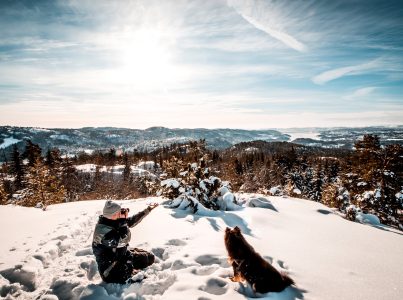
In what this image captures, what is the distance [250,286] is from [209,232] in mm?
3165

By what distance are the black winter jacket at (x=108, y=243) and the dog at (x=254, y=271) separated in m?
1.98

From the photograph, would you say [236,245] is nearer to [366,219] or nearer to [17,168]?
[366,219]

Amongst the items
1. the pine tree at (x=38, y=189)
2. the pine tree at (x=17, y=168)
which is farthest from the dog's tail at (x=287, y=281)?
the pine tree at (x=17, y=168)

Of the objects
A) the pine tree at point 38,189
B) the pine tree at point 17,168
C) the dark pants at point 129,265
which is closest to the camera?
the dark pants at point 129,265

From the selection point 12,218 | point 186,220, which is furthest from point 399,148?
point 12,218

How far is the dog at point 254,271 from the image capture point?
13.6ft

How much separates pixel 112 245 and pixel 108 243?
80 millimetres

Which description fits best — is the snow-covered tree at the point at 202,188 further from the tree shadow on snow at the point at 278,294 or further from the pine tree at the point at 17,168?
the pine tree at the point at 17,168

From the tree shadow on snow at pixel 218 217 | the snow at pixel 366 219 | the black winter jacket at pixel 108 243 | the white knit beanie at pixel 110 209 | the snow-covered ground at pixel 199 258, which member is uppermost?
the white knit beanie at pixel 110 209

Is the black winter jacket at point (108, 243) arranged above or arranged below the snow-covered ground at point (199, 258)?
above

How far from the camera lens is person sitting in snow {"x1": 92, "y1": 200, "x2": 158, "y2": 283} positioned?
462cm

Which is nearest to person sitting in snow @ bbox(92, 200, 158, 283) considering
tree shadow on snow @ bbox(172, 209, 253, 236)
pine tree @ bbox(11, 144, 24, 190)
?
tree shadow on snow @ bbox(172, 209, 253, 236)

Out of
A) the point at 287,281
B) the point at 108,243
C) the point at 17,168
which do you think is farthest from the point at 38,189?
the point at 287,281

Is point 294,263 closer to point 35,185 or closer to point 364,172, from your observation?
point 364,172
